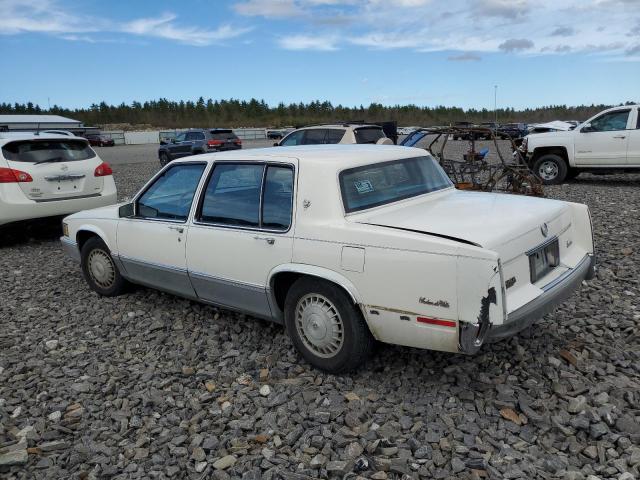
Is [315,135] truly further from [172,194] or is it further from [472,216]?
[472,216]

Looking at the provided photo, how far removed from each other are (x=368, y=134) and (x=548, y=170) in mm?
4992

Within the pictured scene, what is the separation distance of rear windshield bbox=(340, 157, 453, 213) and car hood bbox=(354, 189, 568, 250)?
10cm

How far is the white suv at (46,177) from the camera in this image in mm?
7461

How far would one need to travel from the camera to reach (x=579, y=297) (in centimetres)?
492

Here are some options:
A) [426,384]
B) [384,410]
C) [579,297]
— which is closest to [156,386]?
[384,410]

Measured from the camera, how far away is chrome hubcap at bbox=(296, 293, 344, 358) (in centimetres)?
352

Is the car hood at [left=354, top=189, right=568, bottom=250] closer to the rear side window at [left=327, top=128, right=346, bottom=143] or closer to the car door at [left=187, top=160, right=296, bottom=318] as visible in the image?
the car door at [left=187, top=160, right=296, bottom=318]

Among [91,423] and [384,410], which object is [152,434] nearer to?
[91,423]

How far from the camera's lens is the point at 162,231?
458 centimetres

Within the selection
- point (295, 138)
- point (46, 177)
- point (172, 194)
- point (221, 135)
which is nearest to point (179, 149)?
point (221, 135)

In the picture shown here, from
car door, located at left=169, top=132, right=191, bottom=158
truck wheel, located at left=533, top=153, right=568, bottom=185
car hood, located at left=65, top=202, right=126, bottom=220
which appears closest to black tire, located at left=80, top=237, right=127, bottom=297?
car hood, located at left=65, top=202, right=126, bottom=220

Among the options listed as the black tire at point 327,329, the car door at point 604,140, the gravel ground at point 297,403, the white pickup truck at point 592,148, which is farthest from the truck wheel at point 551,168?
the black tire at point 327,329

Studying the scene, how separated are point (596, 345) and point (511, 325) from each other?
4.50 ft

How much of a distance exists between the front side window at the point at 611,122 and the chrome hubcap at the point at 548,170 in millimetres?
1189
